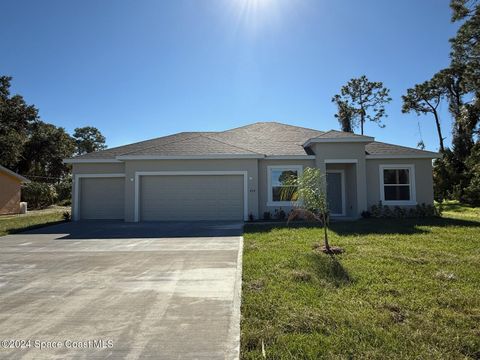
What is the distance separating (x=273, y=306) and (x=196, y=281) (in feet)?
5.97

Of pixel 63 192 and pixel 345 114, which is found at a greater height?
pixel 345 114

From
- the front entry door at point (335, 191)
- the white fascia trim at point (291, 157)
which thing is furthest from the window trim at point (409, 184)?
the white fascia trim at point (291, 157)

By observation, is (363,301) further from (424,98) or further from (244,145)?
(424,98)

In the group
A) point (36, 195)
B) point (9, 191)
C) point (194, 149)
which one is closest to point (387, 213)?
point (194, 149)

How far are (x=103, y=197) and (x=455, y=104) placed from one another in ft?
121

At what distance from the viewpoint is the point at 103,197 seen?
1703 centimetres

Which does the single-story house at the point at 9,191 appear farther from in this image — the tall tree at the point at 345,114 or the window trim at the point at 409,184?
the tall tree at the point at 345,114

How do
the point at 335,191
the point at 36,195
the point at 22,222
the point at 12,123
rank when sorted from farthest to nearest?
the point at 12,123, the point at 36,195, the point at 335,191, the point at 22,222

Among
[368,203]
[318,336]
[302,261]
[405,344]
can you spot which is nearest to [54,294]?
[318,336]

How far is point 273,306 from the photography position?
440 cm

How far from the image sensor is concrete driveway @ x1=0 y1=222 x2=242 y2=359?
11.2 feet

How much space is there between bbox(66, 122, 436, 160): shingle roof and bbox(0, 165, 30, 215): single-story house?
32.5ft

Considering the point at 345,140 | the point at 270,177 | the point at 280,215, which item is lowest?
the point at 280,215

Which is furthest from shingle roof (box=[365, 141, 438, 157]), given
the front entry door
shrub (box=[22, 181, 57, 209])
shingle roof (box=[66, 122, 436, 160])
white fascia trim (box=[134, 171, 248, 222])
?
shrub (box=[22, 181, 57, 209])
